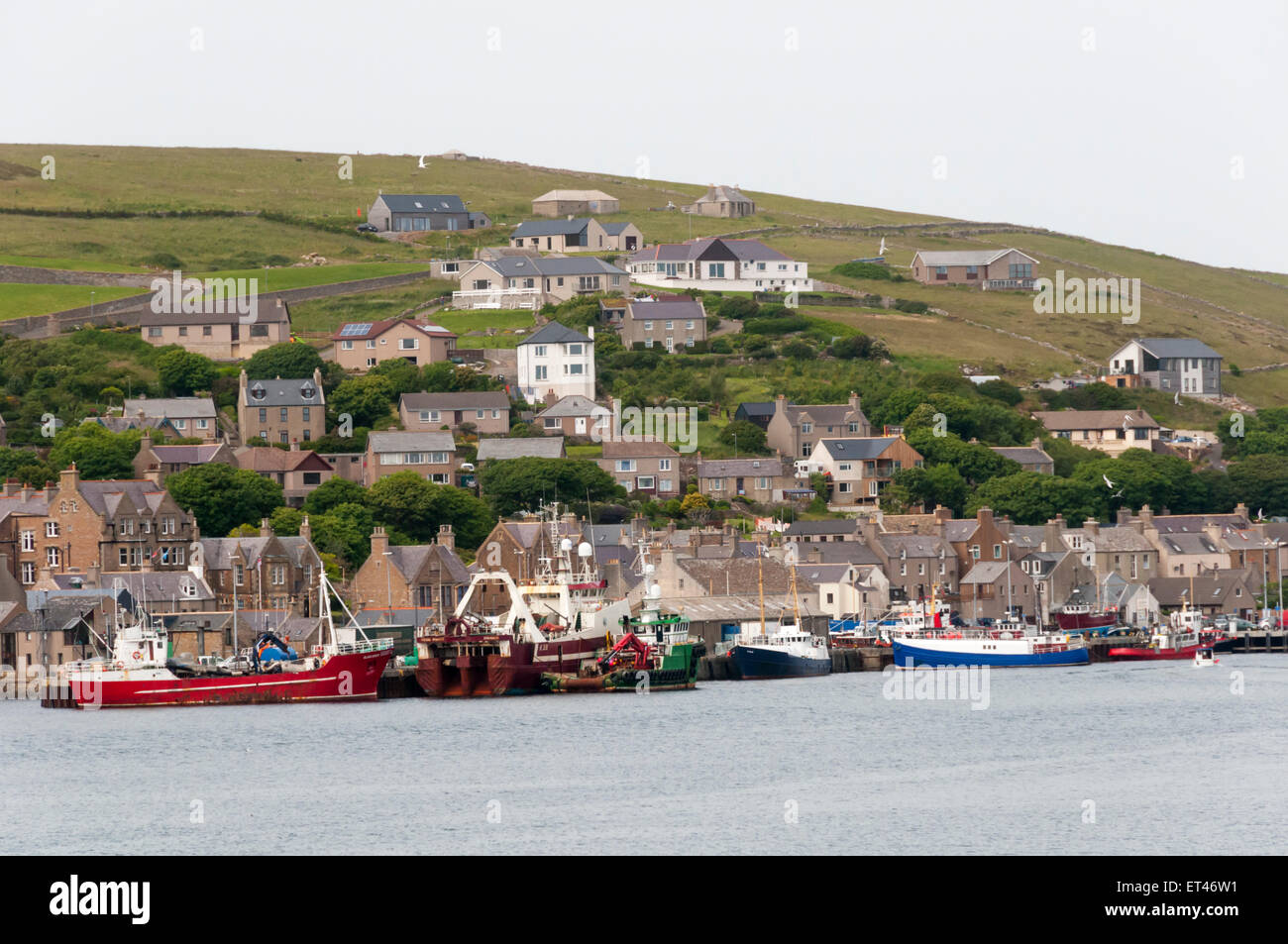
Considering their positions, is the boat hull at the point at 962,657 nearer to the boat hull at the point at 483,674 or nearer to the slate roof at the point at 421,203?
the boat hull at the point at 483,674

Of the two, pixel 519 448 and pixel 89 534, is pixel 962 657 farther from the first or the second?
pixel 89 534

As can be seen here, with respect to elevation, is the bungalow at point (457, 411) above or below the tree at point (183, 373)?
below

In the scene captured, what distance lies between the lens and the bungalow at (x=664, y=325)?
150625 mm

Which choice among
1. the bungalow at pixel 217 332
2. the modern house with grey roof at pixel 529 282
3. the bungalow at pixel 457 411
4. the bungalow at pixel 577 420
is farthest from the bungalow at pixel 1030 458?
the bungalow at pixel 217 332

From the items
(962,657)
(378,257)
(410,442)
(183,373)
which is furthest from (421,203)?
(962,657)

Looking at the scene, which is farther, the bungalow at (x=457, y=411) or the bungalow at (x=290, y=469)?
the bungalow at (x=457, y=411)

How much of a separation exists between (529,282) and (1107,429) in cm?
4768

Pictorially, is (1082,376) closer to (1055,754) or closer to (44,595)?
(44,595)

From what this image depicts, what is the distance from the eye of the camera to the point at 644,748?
58.9 meters

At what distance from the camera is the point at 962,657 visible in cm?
9850

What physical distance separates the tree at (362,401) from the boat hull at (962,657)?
4495 centimetres

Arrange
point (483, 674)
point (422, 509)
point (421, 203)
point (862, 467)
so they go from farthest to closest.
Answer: point (421, 203) < point (862, 467) < point (422, 509) < point (483, 674)
